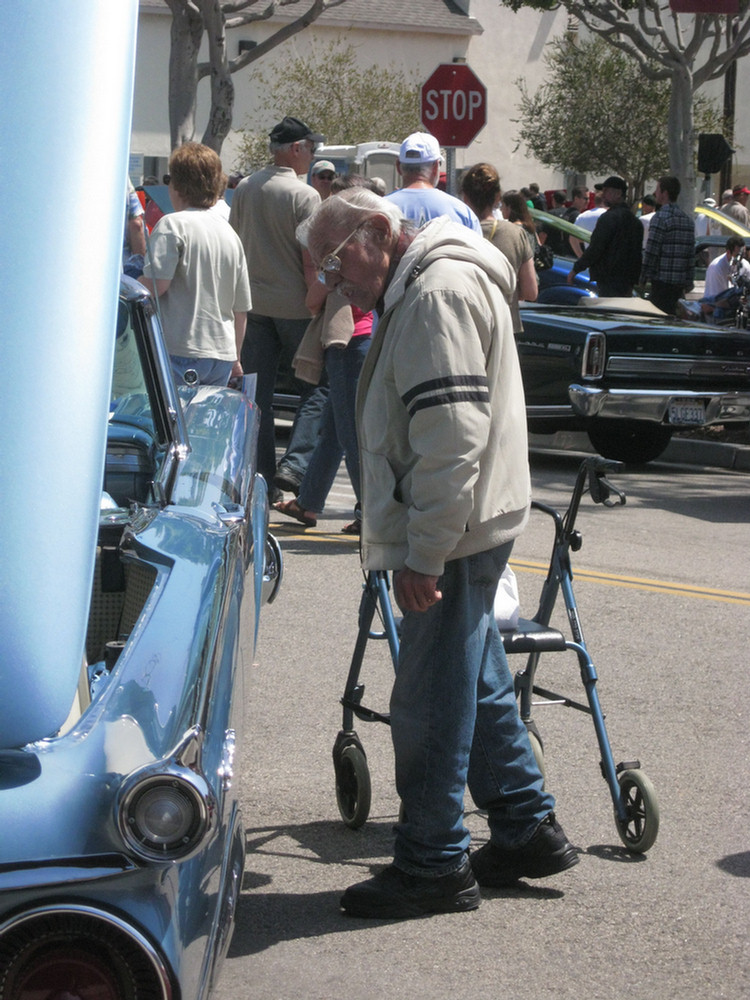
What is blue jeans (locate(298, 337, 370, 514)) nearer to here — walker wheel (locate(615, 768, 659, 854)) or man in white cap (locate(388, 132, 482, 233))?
man in white cap (locate(388, 132, 482, 233))

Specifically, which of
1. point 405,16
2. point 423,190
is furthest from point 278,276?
point 405,16

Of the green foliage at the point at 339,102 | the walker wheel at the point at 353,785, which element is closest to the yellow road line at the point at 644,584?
the walker wheel at the point at 353,785

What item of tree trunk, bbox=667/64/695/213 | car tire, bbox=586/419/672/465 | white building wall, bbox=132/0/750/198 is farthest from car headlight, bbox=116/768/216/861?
white building wall, bbox=132/0/750/198

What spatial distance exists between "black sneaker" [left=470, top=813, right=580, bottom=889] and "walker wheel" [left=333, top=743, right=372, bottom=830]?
0.41 metres

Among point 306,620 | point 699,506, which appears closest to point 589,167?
point 699,506

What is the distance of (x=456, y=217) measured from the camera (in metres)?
6.57

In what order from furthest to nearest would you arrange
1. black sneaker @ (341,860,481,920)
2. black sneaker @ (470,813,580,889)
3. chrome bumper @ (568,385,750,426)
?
chrome bumper @ (568,385,750,426) < black sneaker @ (470,813,580,889) < black sneaker @ (341,860,481,920)

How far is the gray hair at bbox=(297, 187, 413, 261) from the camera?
3400 mm

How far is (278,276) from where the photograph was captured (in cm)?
823

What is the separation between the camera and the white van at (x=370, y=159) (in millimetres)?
26719

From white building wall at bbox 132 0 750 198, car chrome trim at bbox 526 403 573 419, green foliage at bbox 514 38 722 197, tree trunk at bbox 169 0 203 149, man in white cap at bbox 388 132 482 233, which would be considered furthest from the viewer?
green foliage at bbox 514 38 722 197

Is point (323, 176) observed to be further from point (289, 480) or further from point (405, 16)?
point (405, 16)

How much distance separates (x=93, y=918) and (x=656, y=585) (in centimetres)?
524

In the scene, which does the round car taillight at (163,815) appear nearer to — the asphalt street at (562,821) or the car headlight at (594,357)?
the asphalt street at (562,821)
